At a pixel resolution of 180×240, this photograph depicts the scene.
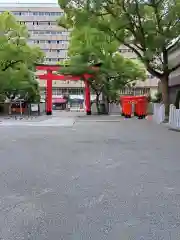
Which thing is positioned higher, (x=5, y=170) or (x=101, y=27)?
(x=101, y=27)

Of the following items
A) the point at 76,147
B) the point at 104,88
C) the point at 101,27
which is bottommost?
the point at 76,147

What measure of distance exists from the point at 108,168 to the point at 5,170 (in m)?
2.12

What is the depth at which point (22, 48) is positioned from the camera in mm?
37531

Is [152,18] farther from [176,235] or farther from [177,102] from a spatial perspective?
[176,235]

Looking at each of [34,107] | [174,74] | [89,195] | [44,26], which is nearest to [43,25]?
[44,26]

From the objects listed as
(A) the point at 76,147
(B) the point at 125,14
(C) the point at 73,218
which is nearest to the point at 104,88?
(B) the point at 125,14

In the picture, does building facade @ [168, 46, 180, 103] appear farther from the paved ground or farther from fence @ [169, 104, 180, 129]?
the paved ground

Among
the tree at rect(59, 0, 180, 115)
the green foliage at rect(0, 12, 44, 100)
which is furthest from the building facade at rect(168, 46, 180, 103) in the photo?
the green foliage at rect(0, 12, 44, 100)

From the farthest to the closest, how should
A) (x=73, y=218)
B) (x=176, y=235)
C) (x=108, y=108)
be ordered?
(x=108, y=108), (x=73, y=218), (x=176, y=235)

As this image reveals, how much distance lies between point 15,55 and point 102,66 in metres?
8.76

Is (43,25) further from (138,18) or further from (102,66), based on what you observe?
(138,18)

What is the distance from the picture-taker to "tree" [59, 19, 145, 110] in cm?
3884

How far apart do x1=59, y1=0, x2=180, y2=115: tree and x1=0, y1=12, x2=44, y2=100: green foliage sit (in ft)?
35.0

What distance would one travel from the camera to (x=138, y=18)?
25.8 m
